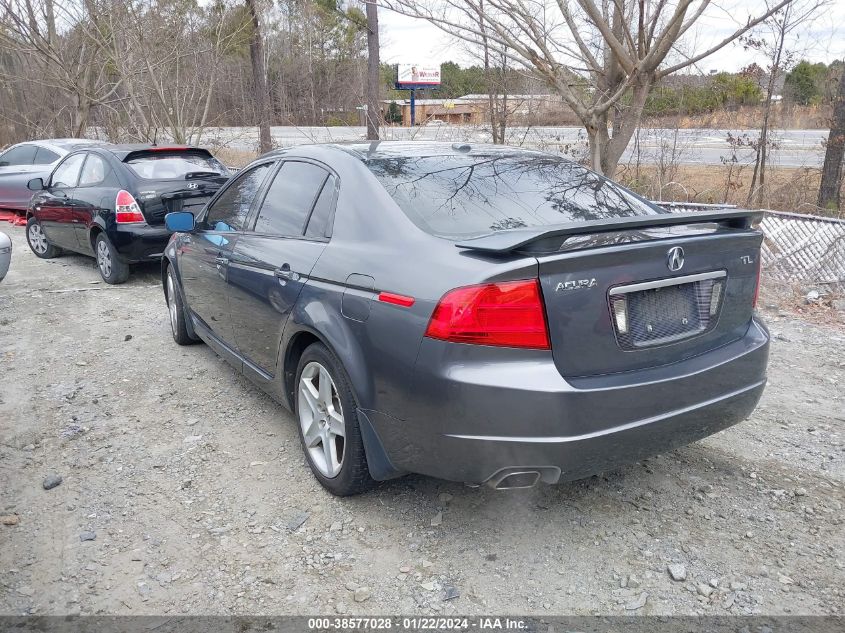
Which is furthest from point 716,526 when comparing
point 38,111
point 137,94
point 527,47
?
point 38,111

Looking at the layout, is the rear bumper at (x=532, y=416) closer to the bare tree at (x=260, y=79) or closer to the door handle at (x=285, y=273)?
the door handle at (x=285, y=273)

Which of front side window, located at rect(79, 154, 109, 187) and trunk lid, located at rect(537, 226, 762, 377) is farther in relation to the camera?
front side window, located at rect(79, 154, 109, 187)

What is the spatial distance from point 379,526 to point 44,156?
1271 centimetres

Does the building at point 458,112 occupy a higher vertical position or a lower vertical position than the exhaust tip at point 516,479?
higher

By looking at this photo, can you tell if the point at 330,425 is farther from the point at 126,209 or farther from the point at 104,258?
the point at 104,258

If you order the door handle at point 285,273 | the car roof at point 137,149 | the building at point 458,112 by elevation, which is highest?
the building at point 458,112

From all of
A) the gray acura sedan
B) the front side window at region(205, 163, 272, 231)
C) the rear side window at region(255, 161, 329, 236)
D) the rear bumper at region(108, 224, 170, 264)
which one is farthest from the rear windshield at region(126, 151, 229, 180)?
the gray acura sedan

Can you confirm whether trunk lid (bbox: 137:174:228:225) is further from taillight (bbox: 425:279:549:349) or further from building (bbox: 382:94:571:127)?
taillight (bbox: 425:279:549:349)

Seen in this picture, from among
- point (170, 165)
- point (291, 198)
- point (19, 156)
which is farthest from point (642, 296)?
point (19, 156)

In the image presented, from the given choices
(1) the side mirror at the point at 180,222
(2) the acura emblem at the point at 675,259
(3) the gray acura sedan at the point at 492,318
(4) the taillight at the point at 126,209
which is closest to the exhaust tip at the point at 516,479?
(3) the gray acura sedan at the point at 492,318

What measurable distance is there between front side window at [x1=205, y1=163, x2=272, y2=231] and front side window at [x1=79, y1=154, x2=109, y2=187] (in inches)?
162

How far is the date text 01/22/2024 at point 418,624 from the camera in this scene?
2562 mm

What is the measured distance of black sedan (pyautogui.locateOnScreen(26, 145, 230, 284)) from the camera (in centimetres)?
788

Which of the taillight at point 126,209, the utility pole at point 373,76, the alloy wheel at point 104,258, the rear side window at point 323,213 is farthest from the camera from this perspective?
the utility pole at point 373,76
